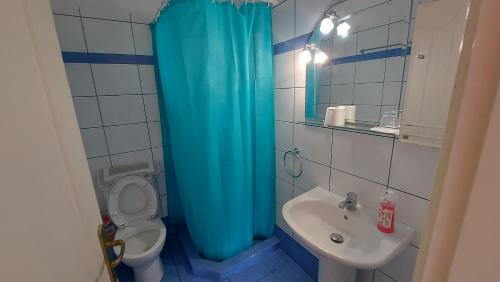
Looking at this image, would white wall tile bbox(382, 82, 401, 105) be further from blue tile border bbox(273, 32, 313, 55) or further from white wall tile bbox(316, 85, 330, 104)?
blue tile border bbox(273, 32, 313, 55)

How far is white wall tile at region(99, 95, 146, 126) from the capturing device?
166 centimetres

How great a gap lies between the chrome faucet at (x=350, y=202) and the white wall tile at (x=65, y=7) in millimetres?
2189

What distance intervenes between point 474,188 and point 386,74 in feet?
3.04

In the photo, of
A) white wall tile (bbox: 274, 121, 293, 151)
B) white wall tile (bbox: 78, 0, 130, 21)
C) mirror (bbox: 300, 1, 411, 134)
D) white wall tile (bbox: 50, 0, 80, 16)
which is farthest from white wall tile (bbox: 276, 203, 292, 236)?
white wall tile (bbox: 50, 0, 80, 16)

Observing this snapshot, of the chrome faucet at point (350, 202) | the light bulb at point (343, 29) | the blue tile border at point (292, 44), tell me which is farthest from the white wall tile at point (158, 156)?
the light bulb at point (343, 29)

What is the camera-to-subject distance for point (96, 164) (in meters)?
1.68

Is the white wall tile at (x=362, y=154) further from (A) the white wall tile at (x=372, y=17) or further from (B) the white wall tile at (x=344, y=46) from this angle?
(A) the white wall tile at (x=372, y=17)

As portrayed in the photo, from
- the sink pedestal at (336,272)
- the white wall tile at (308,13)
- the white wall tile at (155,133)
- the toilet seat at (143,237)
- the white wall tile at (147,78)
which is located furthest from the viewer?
the white wall tile at (155,133)

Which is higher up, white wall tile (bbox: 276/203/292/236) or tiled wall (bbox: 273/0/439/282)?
tiled wall (bbox: 273/0/439/282)

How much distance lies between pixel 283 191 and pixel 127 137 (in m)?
1.42

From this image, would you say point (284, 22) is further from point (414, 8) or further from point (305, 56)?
point (414, 8)

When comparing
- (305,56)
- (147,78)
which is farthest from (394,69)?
(147,78)

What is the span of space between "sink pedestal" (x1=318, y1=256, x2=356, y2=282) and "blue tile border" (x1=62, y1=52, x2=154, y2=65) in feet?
6.41

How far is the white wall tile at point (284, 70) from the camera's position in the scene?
1.48 m
